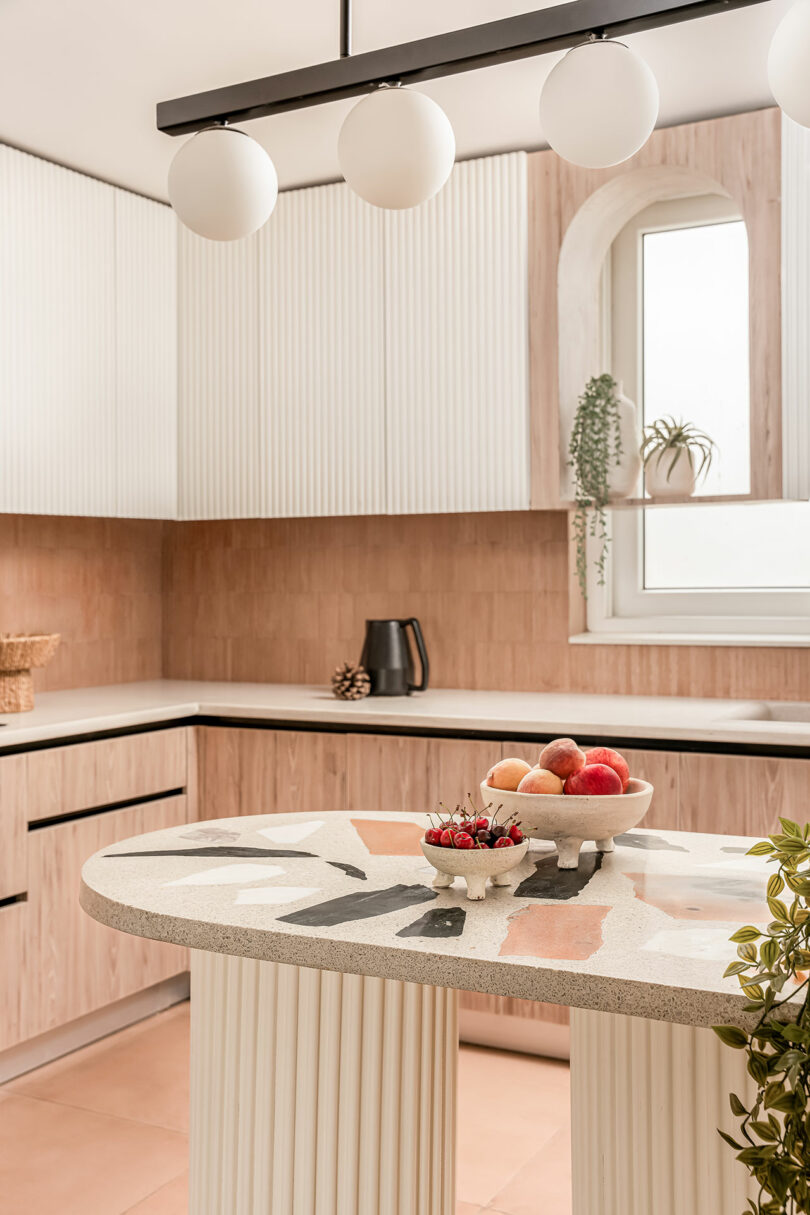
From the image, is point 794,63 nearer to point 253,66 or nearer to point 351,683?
point 253,66

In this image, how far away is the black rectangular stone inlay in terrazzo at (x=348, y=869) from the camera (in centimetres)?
161

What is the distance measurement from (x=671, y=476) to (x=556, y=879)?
193cm

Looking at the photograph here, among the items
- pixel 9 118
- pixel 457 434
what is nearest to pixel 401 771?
pixel 457 434

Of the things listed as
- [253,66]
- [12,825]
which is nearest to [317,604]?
[12,825]

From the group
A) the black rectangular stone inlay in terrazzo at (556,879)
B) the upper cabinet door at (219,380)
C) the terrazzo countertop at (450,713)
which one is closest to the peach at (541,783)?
the black rectangular stone inlay in terrazzo at (556,879)

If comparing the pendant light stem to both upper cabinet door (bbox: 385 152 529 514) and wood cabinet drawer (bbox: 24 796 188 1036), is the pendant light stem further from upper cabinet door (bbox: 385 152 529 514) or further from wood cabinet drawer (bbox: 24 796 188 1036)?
wood cabinet drawer (bbox: 24 796 188 1036)

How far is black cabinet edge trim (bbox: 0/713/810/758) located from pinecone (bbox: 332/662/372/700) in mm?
215

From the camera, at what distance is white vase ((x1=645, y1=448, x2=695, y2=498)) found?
3268mm

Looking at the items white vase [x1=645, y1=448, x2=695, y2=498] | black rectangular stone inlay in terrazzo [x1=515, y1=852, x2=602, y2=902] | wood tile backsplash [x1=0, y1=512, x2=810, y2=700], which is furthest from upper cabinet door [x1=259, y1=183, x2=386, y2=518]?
black rectangular stone inlay in terrazzo [x1=515, y1=852, x2=602, y2=902]

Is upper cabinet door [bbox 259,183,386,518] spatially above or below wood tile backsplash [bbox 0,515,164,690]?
above

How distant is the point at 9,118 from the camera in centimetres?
301

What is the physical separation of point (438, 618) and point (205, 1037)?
2.20m

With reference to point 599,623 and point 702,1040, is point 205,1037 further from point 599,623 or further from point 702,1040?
point 599,623

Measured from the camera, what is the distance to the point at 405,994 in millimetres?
1569
